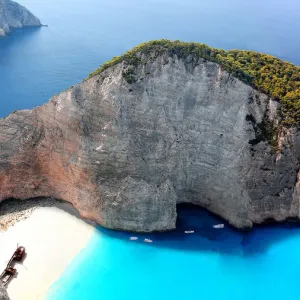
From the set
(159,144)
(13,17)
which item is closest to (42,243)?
(159,144)

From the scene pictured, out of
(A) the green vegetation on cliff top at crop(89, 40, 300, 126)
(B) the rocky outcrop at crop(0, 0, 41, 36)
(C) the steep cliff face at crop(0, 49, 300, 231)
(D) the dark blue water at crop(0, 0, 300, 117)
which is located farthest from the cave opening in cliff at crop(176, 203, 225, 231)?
(B) the rocky outcrop at crop(0, 0, 41, 36)

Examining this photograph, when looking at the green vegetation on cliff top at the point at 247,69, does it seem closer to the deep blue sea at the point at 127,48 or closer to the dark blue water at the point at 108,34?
the deep blue sea at the point at 127,48

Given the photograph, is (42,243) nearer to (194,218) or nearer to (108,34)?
(194,218)

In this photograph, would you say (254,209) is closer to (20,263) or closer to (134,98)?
(134,98)

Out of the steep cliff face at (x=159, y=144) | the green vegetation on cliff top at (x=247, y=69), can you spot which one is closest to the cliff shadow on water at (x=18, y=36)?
the steep cliff face at (x=159, y=144)

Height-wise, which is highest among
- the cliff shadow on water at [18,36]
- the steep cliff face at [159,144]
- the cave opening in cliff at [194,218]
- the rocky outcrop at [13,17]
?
the rocky outcrop at [13,17]

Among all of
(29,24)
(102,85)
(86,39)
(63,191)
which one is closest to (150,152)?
(102,85)
